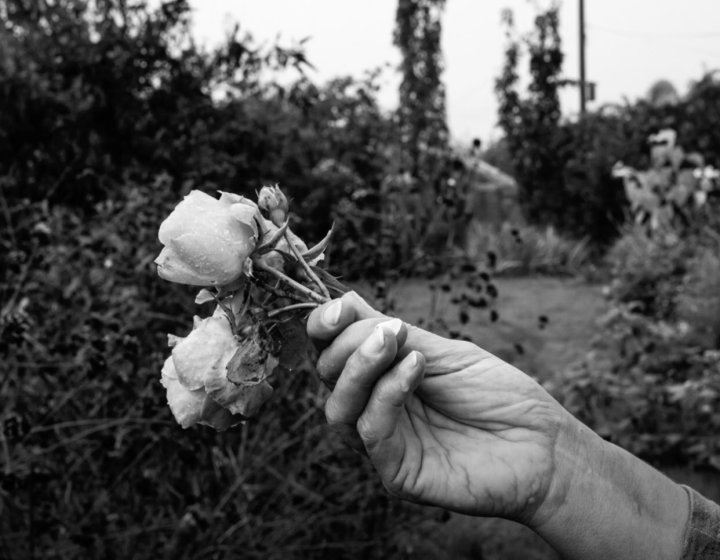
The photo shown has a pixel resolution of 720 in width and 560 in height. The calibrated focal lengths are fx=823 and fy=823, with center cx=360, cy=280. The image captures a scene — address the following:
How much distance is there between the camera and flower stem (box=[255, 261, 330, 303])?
102cm

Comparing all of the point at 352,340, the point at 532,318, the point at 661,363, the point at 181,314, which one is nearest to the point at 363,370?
the point at 352,340

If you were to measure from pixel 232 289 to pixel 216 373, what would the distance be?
0.11 m

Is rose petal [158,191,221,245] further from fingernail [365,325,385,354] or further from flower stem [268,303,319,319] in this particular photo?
fingernail [365,325,385,354]

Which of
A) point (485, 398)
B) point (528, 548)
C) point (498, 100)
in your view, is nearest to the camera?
point (485, 398)

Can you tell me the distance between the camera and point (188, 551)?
7.79 feet

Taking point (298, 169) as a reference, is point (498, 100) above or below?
below

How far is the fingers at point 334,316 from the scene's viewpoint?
105 cm

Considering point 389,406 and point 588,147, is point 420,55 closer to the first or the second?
point 588,147

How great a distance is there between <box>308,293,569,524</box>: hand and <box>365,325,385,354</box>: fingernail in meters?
0.03

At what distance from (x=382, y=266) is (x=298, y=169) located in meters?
1.60

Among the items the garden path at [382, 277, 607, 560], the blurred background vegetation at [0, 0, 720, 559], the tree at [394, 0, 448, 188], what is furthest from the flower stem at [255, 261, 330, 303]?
the tree at [394, 0, 448, 188]

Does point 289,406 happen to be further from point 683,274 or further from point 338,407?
point 683,274

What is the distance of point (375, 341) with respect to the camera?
1051 millimetres

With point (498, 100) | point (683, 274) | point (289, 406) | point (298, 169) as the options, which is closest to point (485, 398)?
point (289, 406)
